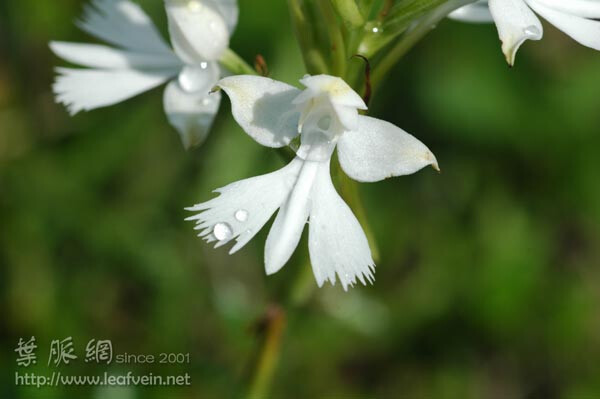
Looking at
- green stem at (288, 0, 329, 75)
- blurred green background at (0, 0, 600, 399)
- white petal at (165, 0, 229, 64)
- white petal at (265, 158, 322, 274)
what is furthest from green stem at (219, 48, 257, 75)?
blurred green background at (0, 0, 600, 399)

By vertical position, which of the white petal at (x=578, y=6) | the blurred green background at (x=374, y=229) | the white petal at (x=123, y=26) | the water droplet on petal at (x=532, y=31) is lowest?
the blurred green background at (x=374, y=229)

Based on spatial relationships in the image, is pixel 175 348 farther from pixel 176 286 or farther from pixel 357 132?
pixel 357 132

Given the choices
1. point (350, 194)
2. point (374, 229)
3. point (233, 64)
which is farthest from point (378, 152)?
point (374, 229)

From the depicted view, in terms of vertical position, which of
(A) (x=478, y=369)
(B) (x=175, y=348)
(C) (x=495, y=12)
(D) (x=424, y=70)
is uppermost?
(C) (x=495, y=12)

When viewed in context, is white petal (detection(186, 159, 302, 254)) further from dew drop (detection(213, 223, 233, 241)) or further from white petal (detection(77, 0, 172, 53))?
white petal (detection(77, 0, 172, 53))

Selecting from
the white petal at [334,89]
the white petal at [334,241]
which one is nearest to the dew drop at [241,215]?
the white petal at [334,241]

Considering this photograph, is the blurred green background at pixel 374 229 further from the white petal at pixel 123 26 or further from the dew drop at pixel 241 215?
the dew drop at pixel 241 215

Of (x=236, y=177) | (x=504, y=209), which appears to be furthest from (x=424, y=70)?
(x=236, y=177)
